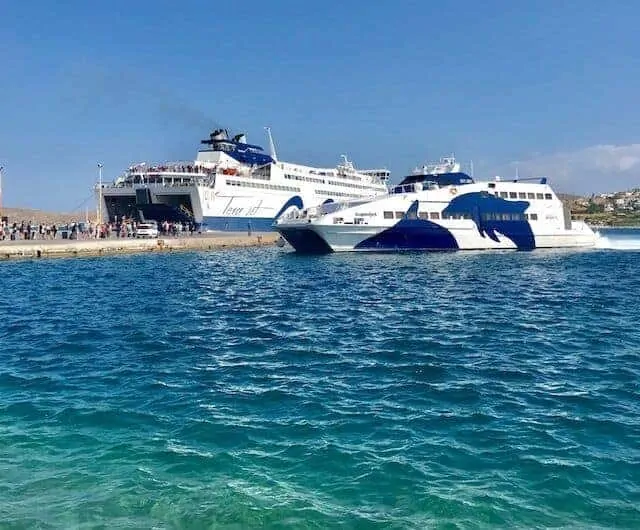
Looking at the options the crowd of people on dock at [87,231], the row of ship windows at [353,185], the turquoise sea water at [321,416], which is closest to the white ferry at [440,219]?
the crowd of people on dock at [87,231]

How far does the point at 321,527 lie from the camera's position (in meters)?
6.52

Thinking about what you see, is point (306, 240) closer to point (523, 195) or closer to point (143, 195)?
point (523, 195)

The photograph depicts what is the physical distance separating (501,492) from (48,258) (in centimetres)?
4588

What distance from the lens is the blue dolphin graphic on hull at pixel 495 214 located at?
52.9 metres

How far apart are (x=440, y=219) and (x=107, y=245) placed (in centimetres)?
2872

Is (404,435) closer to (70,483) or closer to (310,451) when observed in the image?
(310,451)

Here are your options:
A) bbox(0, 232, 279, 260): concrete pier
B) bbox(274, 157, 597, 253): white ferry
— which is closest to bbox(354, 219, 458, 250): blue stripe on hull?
bbox(274, 157, 597, 253): white ferry

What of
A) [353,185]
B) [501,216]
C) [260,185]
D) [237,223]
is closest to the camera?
[501,216]

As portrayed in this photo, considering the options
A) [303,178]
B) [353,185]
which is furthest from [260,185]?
[353,185]

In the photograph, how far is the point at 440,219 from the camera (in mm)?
51500

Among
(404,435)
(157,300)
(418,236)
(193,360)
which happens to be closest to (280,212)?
(418,236)

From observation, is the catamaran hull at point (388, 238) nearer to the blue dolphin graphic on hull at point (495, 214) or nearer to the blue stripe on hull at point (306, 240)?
the blue stripe on hull at point (306, 240)

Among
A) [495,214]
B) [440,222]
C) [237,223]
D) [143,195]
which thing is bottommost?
[440,222]

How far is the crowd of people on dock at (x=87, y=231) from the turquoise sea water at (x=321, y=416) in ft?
132
